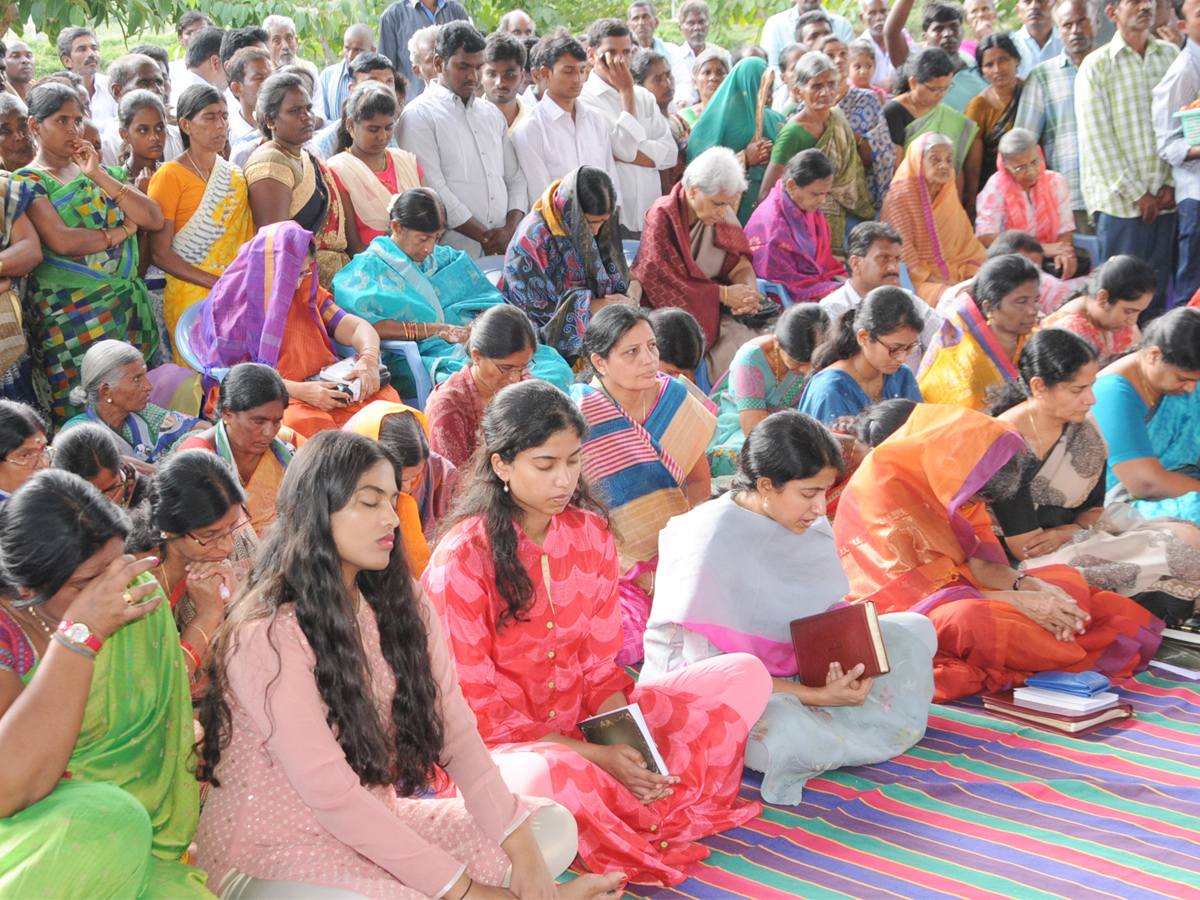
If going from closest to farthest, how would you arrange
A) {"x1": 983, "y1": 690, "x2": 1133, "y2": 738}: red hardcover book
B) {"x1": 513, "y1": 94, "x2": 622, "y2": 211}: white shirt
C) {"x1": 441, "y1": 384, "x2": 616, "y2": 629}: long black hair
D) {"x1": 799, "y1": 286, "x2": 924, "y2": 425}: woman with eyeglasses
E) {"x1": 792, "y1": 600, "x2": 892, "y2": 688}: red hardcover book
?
{"x1": 441, "y1": 384, "x2": 616, "y2": 629}: long black hair → {"x1": 792, "y1": 600, "x2": 892, "y2": 688}: red hardcover book → {"x1": 983, "y1": 690, "x2": 1133, "y2": 738}: red hardcover book → {"x1": 799, "y1": 286, "x2": 924, "y2": 425}: woman with eyeglasses → {"x1": 513, "y1": 94, "x2": 622, "y2": 211}: white shirt

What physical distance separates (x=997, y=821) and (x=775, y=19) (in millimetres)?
7068

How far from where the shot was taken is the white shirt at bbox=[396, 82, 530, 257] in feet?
19.4

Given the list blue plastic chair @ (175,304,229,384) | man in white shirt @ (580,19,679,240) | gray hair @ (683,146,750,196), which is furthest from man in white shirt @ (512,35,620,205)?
blue plastic chair @ (175,304,229,384)

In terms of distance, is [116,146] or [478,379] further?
[116,146]

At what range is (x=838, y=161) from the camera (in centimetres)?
684

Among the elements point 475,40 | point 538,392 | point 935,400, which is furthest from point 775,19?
point 538,392

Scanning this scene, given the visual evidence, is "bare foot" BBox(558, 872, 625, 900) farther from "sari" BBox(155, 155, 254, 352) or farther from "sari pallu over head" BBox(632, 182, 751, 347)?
"sari pallu over head" BBox(632, 182, 751, 347)

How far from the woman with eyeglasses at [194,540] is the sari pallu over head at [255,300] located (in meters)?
1.58

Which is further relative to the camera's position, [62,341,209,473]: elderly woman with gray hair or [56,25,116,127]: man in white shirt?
[56,25,116,127]: man in white shirt

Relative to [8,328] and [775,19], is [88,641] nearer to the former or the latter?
[8,328]

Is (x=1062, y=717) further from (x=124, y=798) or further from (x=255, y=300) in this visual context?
(x=255, y=300)

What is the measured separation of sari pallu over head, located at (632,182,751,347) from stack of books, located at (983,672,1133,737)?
292cm

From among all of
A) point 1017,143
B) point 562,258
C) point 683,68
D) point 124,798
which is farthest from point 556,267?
point 124,798

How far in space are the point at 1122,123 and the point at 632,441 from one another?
173 inches
